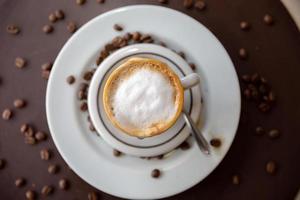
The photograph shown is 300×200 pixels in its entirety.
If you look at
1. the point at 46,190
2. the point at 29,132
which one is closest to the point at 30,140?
the point at 29,132

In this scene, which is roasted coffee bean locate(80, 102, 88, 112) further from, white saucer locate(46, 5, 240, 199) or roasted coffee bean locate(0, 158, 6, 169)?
roasted coffee bean locate(0, 158, 6, 169)

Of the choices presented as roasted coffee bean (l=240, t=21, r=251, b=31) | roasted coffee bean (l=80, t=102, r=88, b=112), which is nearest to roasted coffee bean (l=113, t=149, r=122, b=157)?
roasted coffee bean (l=80, t=102, r=88, b=112)

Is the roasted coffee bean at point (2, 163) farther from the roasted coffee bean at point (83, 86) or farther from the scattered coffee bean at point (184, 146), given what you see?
the scattered coffee bean at point (184, 146)

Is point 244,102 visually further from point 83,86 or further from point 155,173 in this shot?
point 83,86

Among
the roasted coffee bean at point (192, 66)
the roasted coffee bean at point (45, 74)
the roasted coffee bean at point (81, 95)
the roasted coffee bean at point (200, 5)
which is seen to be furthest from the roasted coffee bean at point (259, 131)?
the roasted coffee bean at point (45, 74)

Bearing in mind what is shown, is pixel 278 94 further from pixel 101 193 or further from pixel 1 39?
pixel 1 39

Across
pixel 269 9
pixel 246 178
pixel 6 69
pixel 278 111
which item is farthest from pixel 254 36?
pixel 6 69
